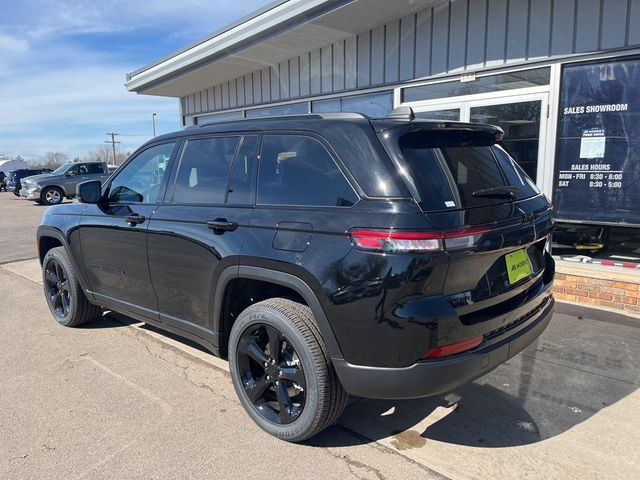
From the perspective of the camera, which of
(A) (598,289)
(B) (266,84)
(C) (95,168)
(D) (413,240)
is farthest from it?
(C) (95,168)

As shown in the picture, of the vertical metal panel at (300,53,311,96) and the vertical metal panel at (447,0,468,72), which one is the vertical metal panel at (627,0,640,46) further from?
the vertical metal panel at (300,53,311,96)

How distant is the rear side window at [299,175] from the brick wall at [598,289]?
12.5 feet

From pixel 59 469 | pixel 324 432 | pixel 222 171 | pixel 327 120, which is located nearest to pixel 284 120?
pixel 327 120

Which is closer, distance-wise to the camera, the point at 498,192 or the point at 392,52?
the point at 498,192

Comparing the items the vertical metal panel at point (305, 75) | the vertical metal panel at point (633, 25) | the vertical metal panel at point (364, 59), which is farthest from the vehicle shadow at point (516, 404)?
the vertical metal panel at point (305, 75)

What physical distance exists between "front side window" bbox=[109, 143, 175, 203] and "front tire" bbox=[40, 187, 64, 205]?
20.6 metres

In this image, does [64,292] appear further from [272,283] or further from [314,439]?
[314,439]

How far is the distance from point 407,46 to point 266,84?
127 inches

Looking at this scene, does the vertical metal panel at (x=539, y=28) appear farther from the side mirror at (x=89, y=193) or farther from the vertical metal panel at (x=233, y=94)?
the vertical metal panel at (x=233, y=94)

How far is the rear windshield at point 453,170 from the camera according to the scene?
8.07ft

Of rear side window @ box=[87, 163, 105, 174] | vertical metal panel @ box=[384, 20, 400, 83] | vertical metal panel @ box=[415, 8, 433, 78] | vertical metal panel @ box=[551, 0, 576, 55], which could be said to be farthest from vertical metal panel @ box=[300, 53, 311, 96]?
rear side window @ box=[87, 163, 105, 174]

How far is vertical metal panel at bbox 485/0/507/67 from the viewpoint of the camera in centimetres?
567

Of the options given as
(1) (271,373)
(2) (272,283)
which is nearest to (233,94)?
(2) (272,283)

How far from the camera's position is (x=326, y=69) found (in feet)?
25.8
